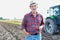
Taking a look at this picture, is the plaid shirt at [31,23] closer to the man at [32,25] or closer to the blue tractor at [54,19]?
the man at [32,25]

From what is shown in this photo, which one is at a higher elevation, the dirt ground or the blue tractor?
the blue tractor

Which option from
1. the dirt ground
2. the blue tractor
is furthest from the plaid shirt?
the blue tractor

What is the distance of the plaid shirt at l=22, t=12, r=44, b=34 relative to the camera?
589cm

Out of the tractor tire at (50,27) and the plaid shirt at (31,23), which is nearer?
the plaid shirt at (31,23)

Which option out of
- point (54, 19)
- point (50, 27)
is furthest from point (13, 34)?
point (54, 19)

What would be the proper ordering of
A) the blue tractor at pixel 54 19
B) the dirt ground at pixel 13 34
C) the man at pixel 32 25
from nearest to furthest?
the man at pixel 32 25, the dirt ground at pixel 13 34, the blue tractor at pixel 54 19

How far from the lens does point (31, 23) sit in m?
5.88

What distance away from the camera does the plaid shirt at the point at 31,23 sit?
5.89 metres

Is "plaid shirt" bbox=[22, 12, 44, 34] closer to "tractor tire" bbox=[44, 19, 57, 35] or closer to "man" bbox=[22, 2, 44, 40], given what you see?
"man" bbox=[22, 2, 44, 40]

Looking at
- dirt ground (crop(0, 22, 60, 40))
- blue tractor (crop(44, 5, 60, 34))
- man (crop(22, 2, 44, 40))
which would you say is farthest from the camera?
blue tractor (crop(44, 5, 60, 34))

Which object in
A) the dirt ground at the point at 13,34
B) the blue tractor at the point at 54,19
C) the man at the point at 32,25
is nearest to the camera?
the man at the point at 32,25

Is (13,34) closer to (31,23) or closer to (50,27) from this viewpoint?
(50,27)

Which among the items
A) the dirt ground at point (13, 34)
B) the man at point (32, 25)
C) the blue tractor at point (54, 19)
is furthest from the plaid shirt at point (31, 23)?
the blue tractor at point (54, 19)

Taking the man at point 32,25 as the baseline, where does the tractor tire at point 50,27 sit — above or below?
below
